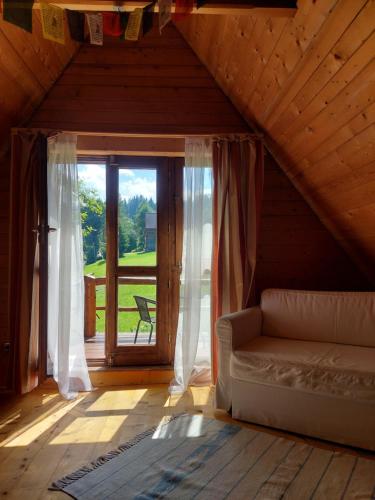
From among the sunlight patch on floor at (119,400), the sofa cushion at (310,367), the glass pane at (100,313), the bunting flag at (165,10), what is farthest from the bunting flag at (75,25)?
the sunlight patch on floor at (119,400)

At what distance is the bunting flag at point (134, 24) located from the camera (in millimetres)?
1860

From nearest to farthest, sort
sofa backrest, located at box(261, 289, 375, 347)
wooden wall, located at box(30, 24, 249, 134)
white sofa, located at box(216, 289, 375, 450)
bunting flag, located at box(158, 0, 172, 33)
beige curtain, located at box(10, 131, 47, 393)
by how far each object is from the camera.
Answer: bunting flag, located at box(158, 0, 172, 33), white sofa, located at box(216, 289, 375, 450), sofa backrest, located at box(261, 289, 375, 347), beige curtain, located at box(10, 131, 47, 393), wooden wall, located at box(30, 24, 249, 134)

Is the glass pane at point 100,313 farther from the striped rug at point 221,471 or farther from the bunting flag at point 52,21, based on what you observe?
the bunting flag at point 52,21

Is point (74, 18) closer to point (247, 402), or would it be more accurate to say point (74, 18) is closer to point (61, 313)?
point (61, 313)

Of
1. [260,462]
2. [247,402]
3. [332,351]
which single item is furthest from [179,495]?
[332,351]

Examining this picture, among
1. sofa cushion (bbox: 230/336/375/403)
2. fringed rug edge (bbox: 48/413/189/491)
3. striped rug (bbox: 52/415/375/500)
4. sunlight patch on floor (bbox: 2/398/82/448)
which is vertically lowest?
sunlight patch on floor (bbox: 2/398/82/448)

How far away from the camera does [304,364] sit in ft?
6.90

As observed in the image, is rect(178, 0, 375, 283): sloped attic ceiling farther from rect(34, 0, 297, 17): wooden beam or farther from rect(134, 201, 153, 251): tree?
rect(134, 201, 153, 251): tree

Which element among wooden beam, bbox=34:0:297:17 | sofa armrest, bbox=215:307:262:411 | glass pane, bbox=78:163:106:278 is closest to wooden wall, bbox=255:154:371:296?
sofa armrest, bbox=215:307:262:411

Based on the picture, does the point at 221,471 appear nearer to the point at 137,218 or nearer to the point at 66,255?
the point at 66,255

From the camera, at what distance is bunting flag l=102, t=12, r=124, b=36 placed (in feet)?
6.49

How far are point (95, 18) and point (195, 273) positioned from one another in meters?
1.86

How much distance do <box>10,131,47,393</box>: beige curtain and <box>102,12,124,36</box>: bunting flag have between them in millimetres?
1151

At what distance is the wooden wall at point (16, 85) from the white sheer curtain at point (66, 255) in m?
0.34
